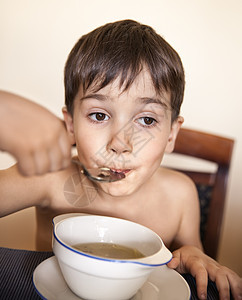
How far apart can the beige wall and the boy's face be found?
441 mm

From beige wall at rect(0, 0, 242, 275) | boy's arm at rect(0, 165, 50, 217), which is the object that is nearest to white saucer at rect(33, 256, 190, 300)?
boy's arm at rect(0, 165, 50, 217)

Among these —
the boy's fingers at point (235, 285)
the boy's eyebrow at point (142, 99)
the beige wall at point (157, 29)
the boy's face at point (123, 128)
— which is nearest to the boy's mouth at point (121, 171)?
the boy's face at point (123, 128)

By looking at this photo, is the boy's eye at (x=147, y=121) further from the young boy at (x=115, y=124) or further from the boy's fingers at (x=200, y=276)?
the boy's fingers at (x=200, y=276)

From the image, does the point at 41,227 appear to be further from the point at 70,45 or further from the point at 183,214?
the point at 70,45

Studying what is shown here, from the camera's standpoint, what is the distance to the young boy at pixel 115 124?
0.62 meters

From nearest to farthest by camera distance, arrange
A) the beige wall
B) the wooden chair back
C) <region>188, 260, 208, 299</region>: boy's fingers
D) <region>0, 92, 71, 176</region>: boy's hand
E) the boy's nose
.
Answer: <region>0, 92, 71, 176</region>: boy's hand → <region>188, 260, 208, 299</region>: boy's fingers → the boy's nose → the wooden chair back → the beige wall

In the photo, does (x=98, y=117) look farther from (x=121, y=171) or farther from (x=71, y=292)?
(x=71, y=292)

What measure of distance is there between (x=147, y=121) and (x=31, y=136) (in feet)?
→ 1.30

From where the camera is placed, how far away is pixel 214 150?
93 cm

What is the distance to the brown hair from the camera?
25.1 inches

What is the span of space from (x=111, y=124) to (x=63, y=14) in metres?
0.63

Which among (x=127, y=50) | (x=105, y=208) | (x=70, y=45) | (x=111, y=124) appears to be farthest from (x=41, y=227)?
(x=70, y=45)

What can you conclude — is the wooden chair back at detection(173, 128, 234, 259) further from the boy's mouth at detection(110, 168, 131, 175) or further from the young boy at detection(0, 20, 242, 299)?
the boy's mouth at detection(110, 168, 131, 175)

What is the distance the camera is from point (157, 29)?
1.09 meters
